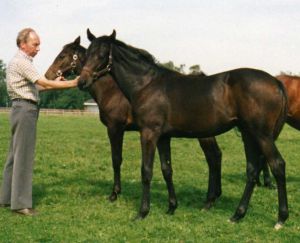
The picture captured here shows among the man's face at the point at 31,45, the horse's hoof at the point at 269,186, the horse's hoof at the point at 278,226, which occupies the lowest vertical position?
the horse's hoof at the point at 269,186

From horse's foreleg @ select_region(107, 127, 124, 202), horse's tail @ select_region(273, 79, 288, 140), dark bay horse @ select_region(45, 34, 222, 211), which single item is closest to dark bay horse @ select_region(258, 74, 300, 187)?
dark bay horse @ select_region(45, 34, 222, 211)

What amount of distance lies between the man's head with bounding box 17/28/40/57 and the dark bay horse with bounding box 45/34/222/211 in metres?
2.16

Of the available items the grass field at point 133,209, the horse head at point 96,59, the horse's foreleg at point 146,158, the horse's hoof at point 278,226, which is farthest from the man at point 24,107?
the horse's hoof at point 278,226

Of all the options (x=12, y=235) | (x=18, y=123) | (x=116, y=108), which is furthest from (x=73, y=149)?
(x=12, y=235)

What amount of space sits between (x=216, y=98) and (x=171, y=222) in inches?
80.6

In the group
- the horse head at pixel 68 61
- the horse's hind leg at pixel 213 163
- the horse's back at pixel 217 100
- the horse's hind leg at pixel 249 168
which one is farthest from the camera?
the horse head at pixel 68 61

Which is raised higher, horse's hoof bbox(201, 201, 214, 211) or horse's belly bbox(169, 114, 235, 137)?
horse's belly bbox(169, 114, 235, 137)

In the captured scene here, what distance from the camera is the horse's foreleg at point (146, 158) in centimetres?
712

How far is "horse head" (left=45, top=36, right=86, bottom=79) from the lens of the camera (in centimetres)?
973

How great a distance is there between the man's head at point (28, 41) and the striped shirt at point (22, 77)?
0.09 meters

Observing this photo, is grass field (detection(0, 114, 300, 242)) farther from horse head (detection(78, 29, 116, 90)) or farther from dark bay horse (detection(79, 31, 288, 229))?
horse head (detection(78, 29, 116, 90))

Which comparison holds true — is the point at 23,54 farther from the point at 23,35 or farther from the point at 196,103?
the point at 196,103

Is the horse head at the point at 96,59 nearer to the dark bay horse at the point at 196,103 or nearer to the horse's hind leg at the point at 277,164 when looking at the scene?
the dark bay horse at the point at 196,103

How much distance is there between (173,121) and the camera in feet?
23.5
